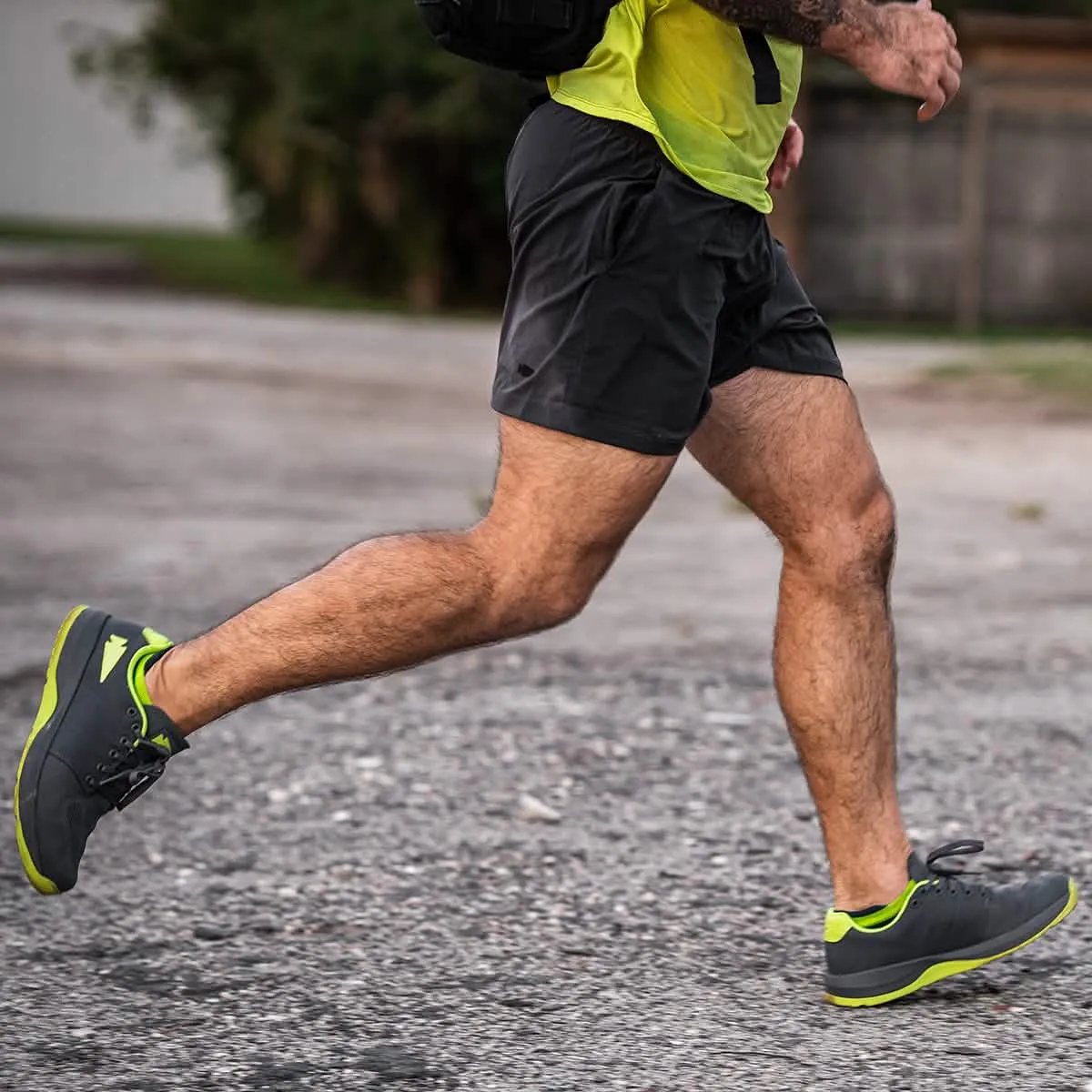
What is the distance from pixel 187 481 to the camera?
8797mm

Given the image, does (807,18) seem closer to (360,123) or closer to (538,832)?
(538,832)

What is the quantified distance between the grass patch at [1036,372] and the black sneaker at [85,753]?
29.3ft

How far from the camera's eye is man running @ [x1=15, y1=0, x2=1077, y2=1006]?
10.1 feet

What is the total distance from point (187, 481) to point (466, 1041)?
5.92 m

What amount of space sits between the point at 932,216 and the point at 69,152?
23.6m

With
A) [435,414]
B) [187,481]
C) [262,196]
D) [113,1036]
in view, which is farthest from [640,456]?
[262,196]

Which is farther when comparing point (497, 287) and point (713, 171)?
point (497, 287)

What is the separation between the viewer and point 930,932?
329cm

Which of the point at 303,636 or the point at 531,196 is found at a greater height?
the point at 531,196

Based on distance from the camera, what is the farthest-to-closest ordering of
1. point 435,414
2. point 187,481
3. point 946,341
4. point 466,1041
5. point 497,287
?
point 497,287
point 946,341
point 435,414
point 187,481
point 466,1041

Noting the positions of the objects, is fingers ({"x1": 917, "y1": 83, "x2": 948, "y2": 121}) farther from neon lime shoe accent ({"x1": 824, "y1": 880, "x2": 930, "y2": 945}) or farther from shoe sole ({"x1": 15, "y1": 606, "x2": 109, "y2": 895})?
shoe sole ({"x1": 15, "y1": 606, "x2": 109, "y2": 895})

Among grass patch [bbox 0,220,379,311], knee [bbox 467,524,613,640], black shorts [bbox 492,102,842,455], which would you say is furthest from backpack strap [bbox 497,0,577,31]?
grass patch [bbox 0,220,379,311]

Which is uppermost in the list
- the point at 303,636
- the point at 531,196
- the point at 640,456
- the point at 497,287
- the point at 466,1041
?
the point at 531,196

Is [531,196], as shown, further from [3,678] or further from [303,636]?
[3,678]
